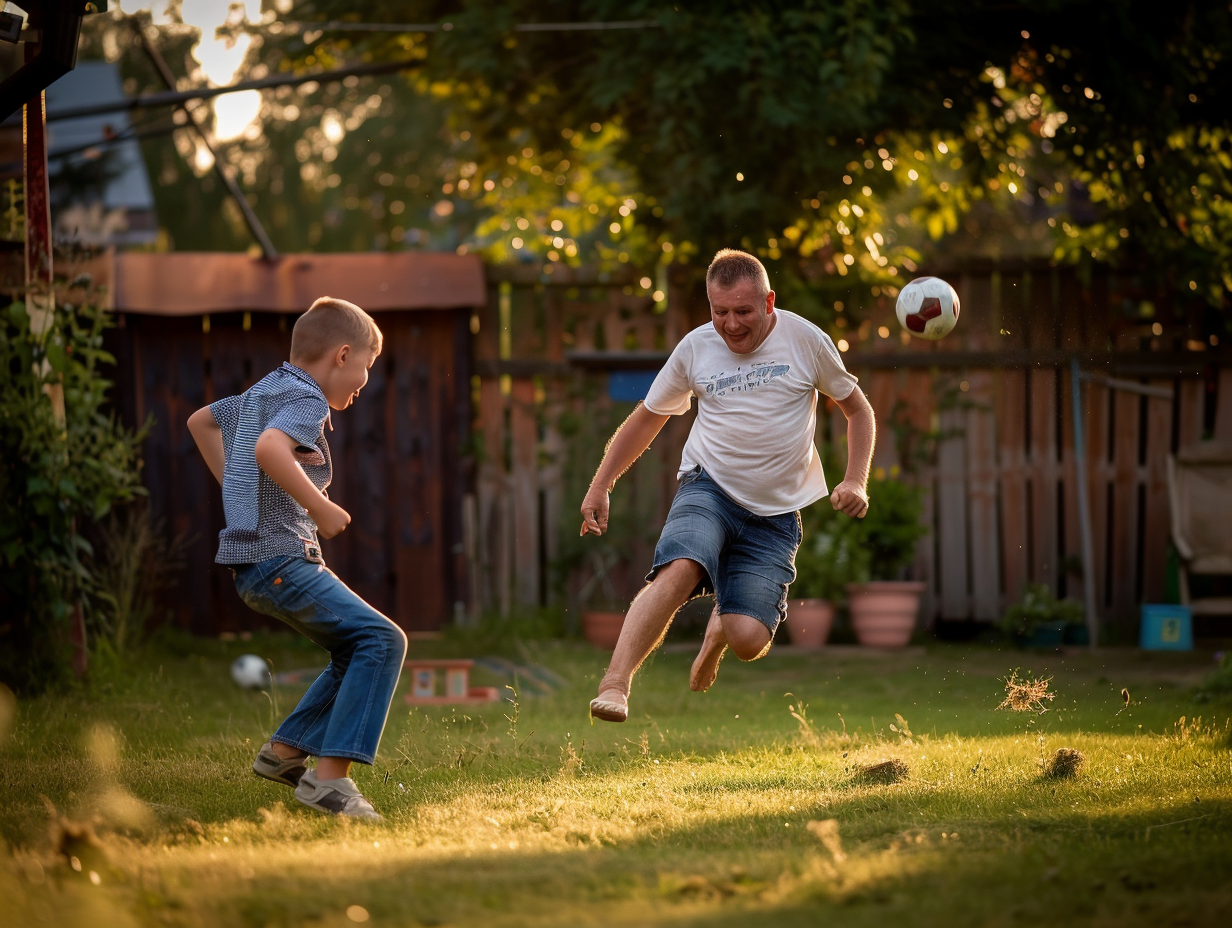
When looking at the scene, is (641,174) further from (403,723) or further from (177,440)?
(403,723)

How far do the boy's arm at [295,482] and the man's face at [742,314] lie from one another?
1.43 metres

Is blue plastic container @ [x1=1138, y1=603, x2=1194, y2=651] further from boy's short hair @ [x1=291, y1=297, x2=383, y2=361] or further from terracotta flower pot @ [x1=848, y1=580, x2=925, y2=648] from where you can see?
boy's short hair @ [x1=291, y1=297, x2=383, y2=361]

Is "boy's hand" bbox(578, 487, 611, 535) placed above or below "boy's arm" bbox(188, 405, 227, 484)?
below

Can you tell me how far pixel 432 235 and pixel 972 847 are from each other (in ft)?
66.5

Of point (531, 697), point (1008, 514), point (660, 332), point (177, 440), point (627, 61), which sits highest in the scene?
point (627, 61)

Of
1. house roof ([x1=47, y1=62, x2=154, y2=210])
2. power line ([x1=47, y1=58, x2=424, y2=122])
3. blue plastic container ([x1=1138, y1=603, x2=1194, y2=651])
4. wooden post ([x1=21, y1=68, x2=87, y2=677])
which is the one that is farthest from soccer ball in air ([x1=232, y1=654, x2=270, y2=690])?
house roof ([x1=47, y1=62, x2=154, y2=210])

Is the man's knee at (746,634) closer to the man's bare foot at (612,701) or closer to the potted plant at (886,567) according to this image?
the man's bare foot at (612,701)

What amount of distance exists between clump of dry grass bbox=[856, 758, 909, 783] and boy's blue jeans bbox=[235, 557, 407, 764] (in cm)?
147

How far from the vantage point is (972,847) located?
3.01 metres

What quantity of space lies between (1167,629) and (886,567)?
1.66 metres

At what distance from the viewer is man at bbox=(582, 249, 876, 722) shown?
13.7ft

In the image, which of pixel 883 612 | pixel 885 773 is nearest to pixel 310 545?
pixel 885 773

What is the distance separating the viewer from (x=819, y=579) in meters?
7.85

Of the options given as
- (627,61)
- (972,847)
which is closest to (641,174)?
(627,61)
